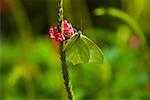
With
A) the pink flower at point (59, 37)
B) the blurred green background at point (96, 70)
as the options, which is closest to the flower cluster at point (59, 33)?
the pink flower at point (59, 37)

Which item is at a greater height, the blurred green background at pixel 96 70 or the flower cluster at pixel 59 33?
the flower cluster at pixel 59 33

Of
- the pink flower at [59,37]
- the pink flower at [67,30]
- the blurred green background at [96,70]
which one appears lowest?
the blurred green background at [96,70]

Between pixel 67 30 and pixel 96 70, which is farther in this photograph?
pixel 96 70

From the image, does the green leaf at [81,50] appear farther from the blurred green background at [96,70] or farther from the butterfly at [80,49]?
the blurred green background at [96,70]

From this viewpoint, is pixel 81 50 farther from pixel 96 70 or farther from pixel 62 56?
pixel 96 70

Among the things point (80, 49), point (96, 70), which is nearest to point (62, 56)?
point (80, 49)

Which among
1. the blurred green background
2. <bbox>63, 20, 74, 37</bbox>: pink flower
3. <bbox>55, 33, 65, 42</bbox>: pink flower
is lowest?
the blurred green background

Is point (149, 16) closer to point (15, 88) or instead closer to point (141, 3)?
point (141, 3)

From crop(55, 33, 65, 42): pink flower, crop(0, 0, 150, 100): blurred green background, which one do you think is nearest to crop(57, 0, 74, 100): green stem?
crop(55, 33, 65, 42): pink flower

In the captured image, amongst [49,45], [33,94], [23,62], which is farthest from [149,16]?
[33,94]

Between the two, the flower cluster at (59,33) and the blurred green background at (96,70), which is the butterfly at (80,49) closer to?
the flower cluster at (59,33)

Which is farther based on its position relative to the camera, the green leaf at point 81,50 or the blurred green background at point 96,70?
the blurred green background at point 96,70

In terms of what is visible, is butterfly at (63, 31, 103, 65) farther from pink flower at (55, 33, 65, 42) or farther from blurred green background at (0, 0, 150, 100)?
blurred green background at (0, 0, 150, 100)
